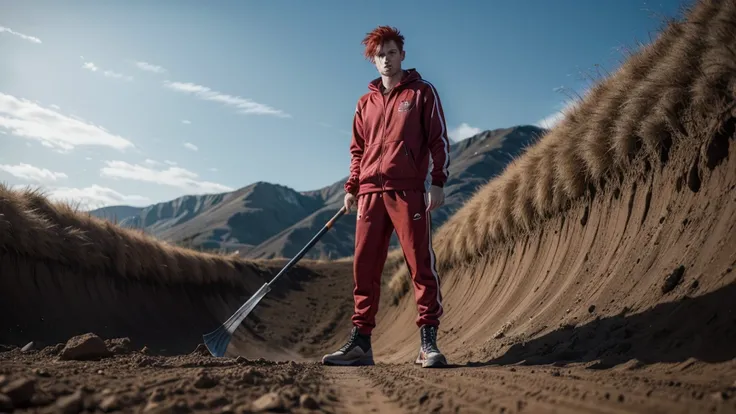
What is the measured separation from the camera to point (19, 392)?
1.80 m

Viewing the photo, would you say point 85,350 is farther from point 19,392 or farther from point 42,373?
point 19,392

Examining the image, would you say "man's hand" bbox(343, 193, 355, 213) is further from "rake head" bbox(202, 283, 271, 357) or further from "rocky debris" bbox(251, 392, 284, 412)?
"rocky debris" bbox(251, 392, 284, 412)

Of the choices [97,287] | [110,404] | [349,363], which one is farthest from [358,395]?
[97,287]

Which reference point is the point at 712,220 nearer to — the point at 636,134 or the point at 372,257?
the point at 636,134

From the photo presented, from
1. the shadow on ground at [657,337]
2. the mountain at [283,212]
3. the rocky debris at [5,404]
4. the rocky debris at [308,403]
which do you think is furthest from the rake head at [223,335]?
the mountain at [283,212]

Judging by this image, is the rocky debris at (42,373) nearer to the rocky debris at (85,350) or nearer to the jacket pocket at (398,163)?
the rocky debris at (85,350)

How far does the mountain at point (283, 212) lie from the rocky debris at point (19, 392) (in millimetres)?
73604

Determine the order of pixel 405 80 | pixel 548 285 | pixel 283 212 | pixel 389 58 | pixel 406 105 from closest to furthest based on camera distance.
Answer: pixel 406 105
pixel 405 80
pixel 389 58
pixel 548 285
pixel 283 212

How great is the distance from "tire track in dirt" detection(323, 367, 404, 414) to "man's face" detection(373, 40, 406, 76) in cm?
268

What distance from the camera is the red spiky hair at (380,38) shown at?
4699 millimetres

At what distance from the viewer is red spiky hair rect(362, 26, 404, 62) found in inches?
185

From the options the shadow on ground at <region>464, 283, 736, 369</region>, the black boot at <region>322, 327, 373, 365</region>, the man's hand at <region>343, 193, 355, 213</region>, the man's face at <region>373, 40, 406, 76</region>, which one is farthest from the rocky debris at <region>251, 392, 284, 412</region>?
the man's face at <region>373, 40, 406, 76</region>

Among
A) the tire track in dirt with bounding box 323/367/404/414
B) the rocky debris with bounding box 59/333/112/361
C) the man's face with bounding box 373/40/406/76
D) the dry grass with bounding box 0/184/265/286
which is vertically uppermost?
the man's face with bounding box 373/40/406/76

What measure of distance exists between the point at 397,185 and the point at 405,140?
1.28 ft
